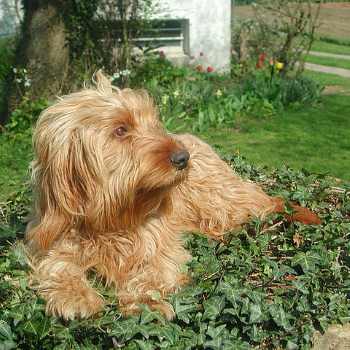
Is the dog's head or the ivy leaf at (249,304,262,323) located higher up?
the dog's head

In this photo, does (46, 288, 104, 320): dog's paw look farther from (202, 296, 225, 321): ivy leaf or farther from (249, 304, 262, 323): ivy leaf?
(249, 304, 262, 323): ivy leaf

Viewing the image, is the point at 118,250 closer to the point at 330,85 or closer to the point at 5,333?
the point at 5,333

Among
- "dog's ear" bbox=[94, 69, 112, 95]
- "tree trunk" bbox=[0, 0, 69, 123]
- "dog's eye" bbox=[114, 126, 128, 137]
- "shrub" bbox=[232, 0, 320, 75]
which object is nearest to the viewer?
"dog's eye" bbox=[114, 126, 128, 137]

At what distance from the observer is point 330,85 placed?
1402cm

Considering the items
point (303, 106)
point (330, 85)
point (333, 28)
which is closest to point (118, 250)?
point (303, 106)

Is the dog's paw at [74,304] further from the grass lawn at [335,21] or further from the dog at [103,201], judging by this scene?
the grass lawn at [335,21]

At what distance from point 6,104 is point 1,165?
208 centimetres

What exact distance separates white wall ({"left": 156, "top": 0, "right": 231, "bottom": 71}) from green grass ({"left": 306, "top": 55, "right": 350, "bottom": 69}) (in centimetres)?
498

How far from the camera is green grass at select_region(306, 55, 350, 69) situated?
60.5ft

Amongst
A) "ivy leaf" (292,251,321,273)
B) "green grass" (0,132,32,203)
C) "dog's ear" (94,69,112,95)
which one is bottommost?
"green grass" (0,132,32,203)

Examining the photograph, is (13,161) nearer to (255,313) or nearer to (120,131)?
(120,131)

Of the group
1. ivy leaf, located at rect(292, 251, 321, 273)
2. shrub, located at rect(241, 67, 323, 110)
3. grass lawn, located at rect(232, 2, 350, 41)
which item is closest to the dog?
ivy leaf, located at rect(292, 251, 321, 273)

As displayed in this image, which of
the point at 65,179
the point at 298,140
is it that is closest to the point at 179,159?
the point at 65,179

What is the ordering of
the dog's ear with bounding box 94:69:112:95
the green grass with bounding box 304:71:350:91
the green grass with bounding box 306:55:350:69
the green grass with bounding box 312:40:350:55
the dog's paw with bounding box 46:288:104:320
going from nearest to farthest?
1. the dog's paw with bounding box 46:288:104:320
2. the dog's ear with bounding box 94:69:112:95
3. the green grass with bounding box 304:71:350:91
4. the green grass with bounding box 306:55:350:69
5. the green grass with bounding box 312:40:350:55
